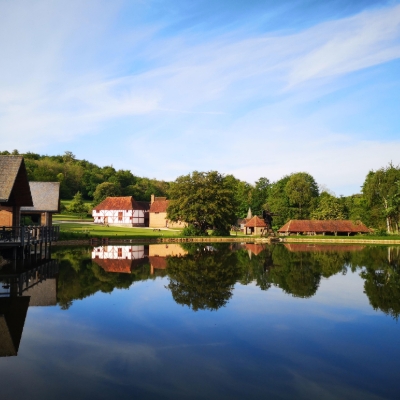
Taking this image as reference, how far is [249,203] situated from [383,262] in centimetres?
7146

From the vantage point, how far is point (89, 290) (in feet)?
54.6

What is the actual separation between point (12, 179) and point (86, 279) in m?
7.71

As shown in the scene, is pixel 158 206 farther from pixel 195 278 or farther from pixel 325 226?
pixel 195 278

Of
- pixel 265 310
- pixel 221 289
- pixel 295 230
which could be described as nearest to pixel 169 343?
pixel 265 310

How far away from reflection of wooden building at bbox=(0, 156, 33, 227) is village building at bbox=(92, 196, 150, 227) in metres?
56.6

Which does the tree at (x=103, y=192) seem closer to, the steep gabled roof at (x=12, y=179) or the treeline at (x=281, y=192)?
the treeline at (x=281, y=192)

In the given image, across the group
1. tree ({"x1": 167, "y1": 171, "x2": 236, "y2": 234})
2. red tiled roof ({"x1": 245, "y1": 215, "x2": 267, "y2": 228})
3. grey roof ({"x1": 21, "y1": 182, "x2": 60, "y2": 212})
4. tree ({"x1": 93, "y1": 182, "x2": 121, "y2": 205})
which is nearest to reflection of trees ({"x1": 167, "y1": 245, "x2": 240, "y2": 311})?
grey roof ({"x1": 21, "y1": 182, "x2": 60, "y2": 212})

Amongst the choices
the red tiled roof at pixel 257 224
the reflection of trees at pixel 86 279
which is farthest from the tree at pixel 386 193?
the reflection of trees at pixel 86 279

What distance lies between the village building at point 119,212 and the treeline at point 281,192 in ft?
39.6

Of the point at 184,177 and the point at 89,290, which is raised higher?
the point at 184,177

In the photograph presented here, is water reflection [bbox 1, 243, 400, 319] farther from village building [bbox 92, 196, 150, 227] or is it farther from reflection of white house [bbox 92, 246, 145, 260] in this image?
village building [bbox 92, 196, 150, 227]

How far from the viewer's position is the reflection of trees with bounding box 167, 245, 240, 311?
1453 cm

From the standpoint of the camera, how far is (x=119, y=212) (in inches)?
3445

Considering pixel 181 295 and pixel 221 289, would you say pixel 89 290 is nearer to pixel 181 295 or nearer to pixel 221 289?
pixel 181 295
